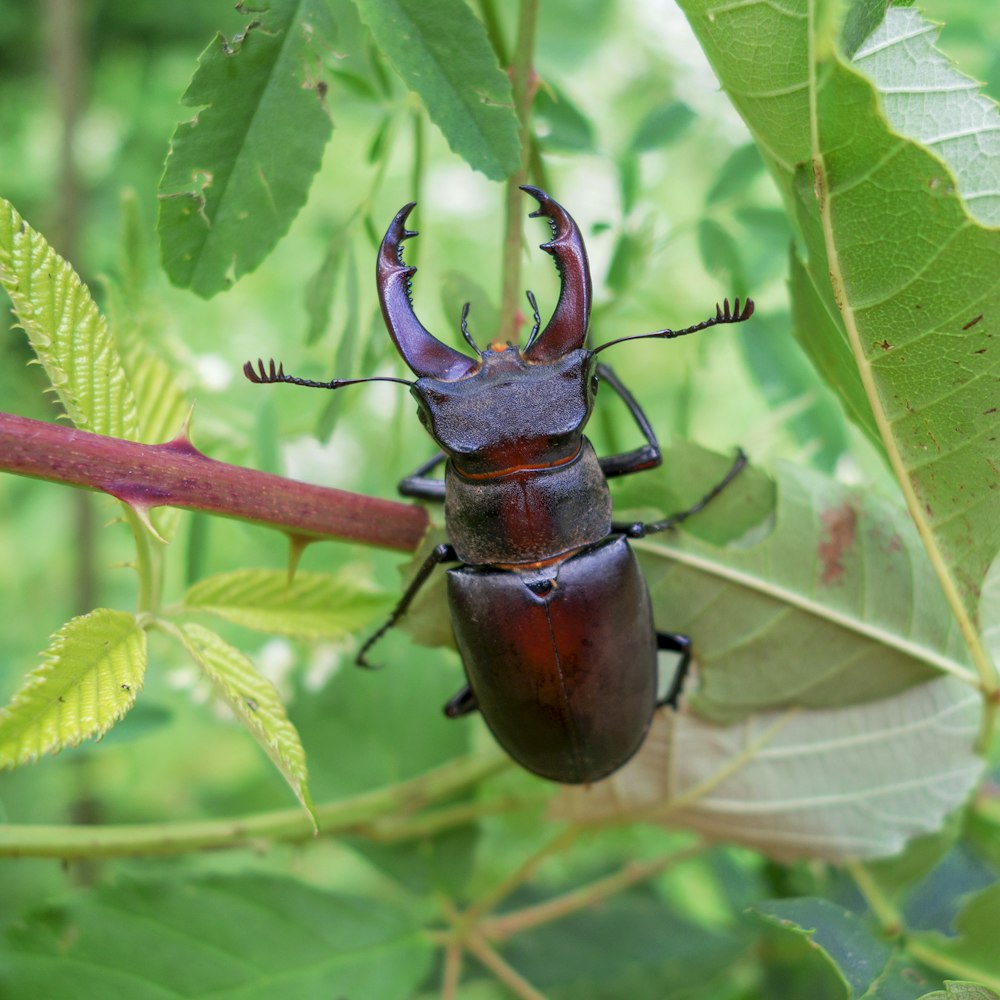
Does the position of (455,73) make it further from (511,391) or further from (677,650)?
(677,650)

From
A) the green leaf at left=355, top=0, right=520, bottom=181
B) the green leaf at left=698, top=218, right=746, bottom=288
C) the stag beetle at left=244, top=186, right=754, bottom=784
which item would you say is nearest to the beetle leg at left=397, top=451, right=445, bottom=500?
the stag beetle at left=244, top=186, right=754, bottom=784

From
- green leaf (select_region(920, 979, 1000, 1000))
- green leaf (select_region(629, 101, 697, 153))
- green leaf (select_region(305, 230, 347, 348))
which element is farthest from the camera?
green leaf (select_region(629, 101, 697, 153))

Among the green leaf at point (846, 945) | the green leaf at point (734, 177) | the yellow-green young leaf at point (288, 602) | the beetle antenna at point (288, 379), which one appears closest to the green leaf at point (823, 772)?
the green leaf at point (846, 945)

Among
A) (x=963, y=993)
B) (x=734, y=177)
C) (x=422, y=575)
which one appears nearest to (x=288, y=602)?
(x=422, y=575)

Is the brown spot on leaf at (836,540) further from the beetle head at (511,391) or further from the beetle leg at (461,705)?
the beetle leg at (461,705)

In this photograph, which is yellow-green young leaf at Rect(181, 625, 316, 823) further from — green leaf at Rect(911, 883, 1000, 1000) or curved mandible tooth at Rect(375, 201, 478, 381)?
green leaf at Rect(911, 883, 1000, 1000)

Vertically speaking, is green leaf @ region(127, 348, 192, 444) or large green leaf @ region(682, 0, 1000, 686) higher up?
large green leaf @ region(682, 0, 1000, 686)
